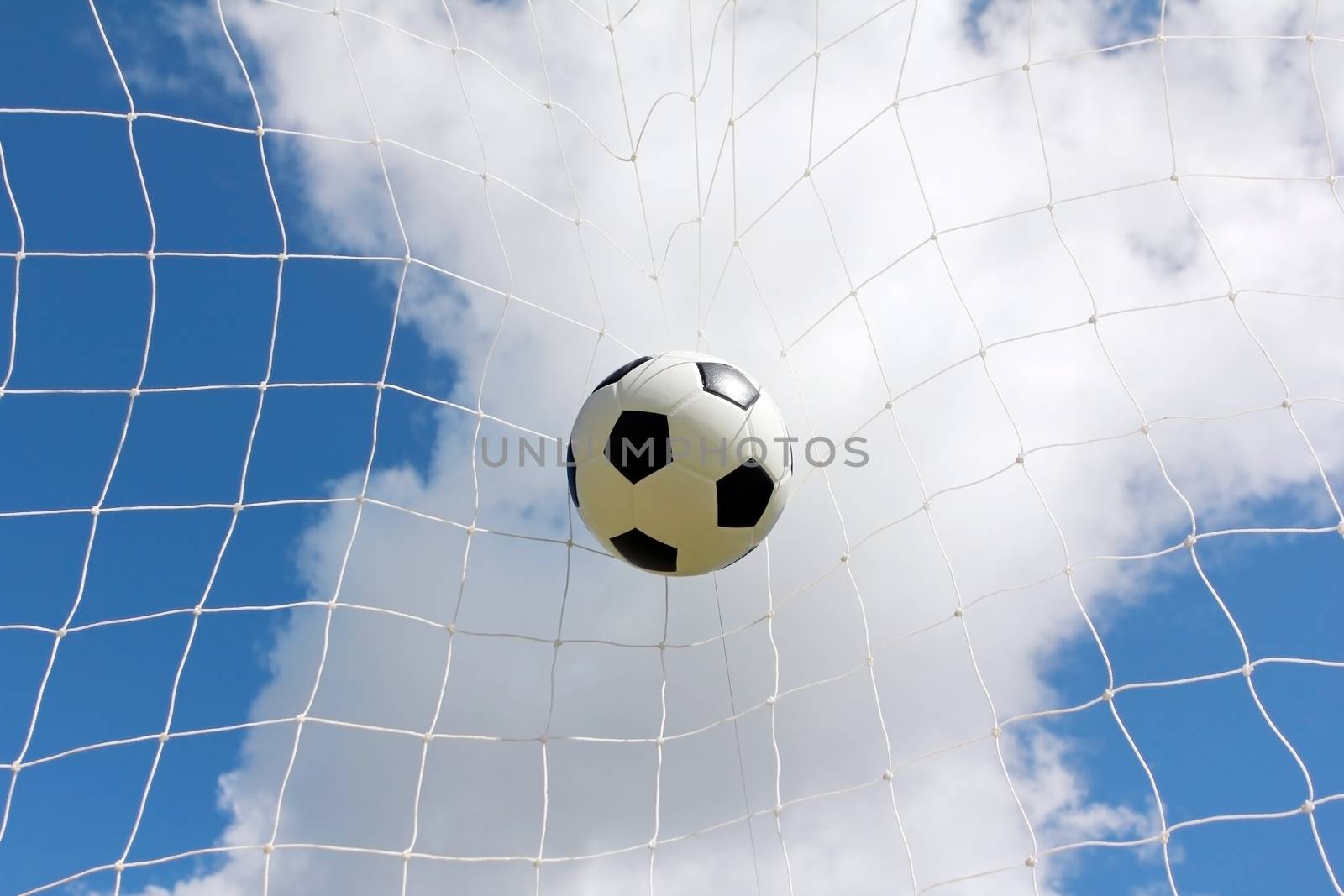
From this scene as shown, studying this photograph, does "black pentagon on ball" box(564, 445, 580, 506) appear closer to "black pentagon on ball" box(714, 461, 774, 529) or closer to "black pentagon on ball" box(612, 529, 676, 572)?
"black pentagon on ball" box(612, 529, 676, 572)

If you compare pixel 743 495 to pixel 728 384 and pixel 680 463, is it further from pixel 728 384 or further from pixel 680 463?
pixel 728 384

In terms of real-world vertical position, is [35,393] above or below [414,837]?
above

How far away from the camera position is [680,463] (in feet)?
10.8

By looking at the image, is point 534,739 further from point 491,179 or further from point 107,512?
point 491,179

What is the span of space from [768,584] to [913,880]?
1255 millimetres

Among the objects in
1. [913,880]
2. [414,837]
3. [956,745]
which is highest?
[956,745]

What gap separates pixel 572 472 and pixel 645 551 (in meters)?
0.38

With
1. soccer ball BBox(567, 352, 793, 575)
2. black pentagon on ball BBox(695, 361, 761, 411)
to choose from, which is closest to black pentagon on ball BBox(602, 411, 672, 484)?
soccer ball BBox(567, 352, 793, 575)

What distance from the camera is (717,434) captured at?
3.32 m

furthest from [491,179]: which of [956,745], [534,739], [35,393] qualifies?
[956,745]

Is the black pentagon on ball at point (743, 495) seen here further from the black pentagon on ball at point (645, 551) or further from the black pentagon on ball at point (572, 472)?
the black pentagon on ball at point (572, 472)

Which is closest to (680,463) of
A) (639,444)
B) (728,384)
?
(639,444)

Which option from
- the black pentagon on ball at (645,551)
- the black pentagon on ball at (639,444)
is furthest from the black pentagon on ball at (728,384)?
the black pentagon on ball at (645,551)

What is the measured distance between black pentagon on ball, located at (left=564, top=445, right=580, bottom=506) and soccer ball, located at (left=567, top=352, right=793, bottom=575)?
0.05ft
